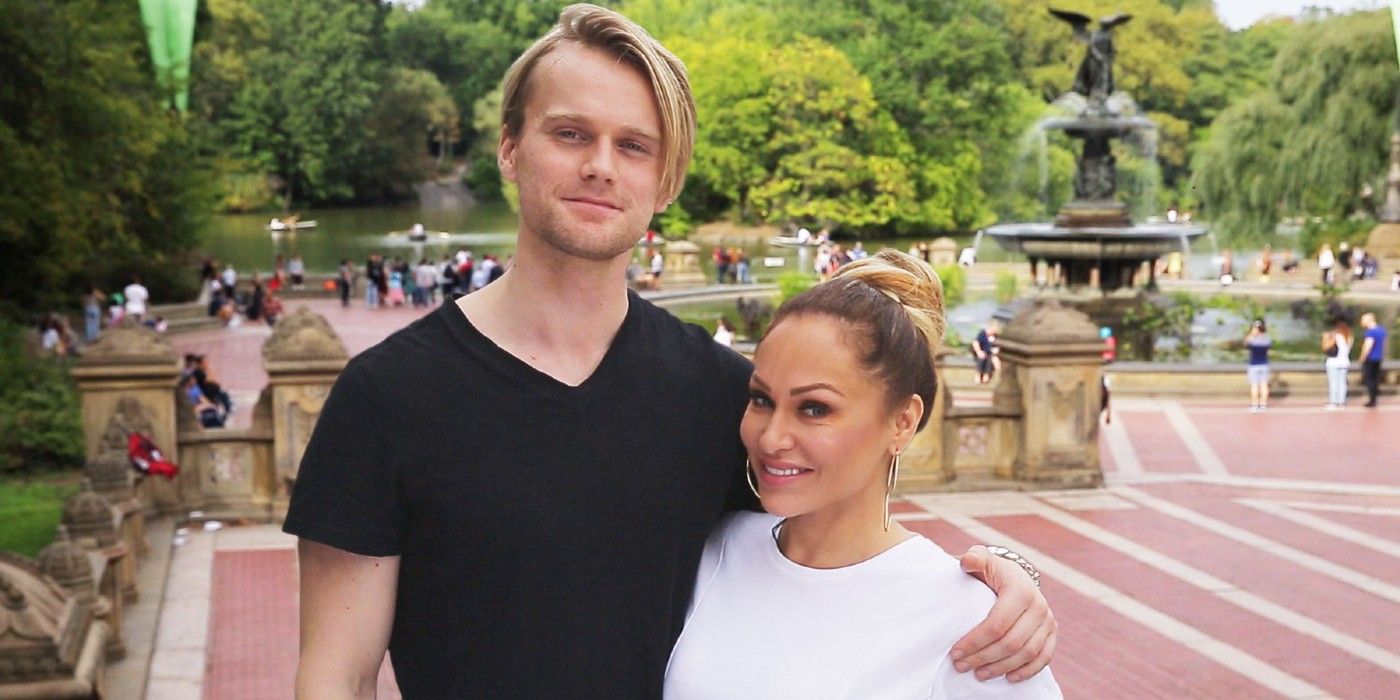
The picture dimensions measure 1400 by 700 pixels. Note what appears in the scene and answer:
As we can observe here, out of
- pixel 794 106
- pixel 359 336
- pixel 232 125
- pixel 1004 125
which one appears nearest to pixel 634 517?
pixel 359 336

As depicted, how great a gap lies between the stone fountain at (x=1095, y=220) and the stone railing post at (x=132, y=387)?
60.3ft

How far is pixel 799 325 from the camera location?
2.57 m

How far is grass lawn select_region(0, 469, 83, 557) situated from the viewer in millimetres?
10203

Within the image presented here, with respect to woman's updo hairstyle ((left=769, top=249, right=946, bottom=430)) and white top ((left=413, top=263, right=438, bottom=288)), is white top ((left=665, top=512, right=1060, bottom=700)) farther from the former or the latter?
white top ((left=413, top=263, right=438, bottom=288))

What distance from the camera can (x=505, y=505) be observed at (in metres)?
2.50

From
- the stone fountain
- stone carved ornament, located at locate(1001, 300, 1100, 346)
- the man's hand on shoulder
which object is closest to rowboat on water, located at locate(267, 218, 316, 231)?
the stone fountain

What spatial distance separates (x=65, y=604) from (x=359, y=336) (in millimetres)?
21691

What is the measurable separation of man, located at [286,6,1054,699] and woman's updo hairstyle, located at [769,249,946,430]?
1.04 feet

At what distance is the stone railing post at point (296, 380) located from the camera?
12.2 metres

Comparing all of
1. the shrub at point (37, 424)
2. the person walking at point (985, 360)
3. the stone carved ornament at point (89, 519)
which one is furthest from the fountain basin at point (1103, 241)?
the stone carved ornament at point (89, 519)

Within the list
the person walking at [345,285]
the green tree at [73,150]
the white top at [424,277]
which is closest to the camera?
the green tree at [73,150]

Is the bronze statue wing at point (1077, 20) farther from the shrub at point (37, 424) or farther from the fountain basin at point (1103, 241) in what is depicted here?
the shrub at point (37, 424)

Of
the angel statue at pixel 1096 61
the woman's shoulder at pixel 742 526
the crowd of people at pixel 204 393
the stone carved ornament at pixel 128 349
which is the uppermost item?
the angel statue at pixel 1096 61

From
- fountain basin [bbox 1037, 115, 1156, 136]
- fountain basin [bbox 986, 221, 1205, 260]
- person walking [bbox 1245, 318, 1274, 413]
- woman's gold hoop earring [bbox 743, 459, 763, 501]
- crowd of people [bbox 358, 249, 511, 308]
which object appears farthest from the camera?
crowd of people [bbox 358, 249, 511, 308]
